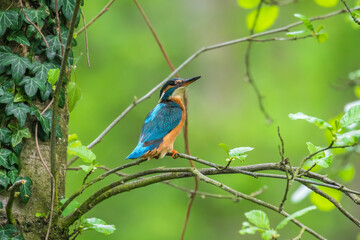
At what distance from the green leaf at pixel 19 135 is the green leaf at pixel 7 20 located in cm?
46

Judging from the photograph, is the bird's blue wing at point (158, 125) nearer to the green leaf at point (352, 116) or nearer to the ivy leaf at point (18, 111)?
the ivy leaf at point (18, 111)

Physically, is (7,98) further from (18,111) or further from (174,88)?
(174,88)

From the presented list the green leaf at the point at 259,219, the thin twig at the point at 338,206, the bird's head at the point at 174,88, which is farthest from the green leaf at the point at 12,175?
the bird's head at the point at 174,88

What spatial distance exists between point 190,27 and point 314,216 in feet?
15.5

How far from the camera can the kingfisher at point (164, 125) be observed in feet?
9.74

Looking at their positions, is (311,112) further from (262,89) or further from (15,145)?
(15,145)

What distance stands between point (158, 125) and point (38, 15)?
1.10m

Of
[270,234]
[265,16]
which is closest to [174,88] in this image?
[265,16]

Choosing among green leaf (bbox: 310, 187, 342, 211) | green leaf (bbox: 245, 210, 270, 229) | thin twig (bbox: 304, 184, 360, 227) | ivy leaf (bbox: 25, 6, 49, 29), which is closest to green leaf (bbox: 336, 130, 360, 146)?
thin twig (bbox: 304, 184, 360, 227)

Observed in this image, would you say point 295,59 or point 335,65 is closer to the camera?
point 335,65

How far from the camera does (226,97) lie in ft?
34.8

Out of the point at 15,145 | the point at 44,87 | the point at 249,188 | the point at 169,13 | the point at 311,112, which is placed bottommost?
the point at 15,145

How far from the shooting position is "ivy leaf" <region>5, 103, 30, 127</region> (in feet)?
7.49

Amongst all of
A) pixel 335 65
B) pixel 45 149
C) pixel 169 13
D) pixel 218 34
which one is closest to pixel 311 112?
pixel 335 65
